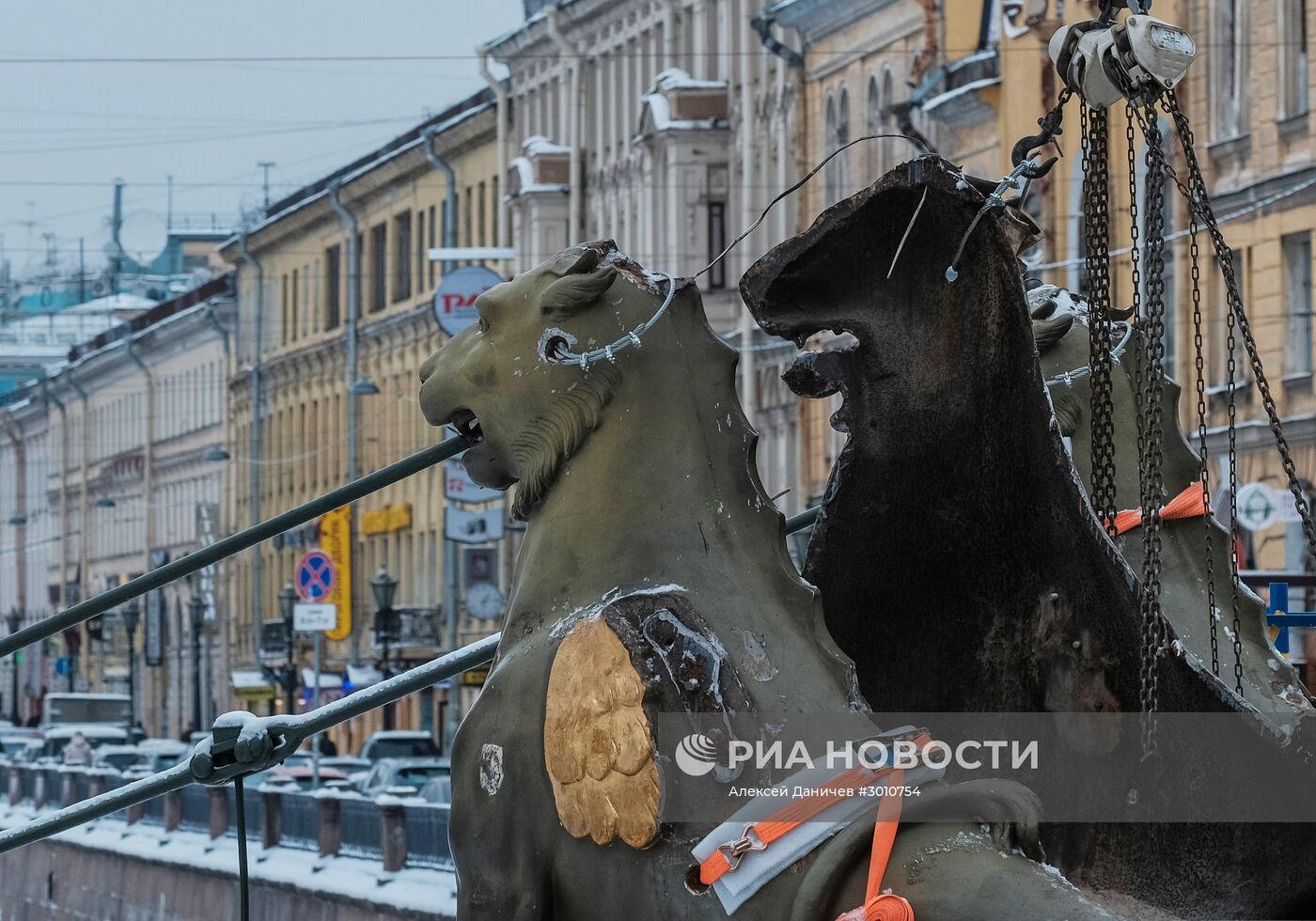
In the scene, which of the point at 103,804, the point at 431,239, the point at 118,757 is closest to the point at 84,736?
the point at 118,757

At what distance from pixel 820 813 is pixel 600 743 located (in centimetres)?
37


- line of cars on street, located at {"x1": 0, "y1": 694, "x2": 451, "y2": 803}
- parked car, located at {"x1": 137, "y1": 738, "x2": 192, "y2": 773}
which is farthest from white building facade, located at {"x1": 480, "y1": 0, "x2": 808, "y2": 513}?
parked car, located at {"x1": 137, "y1": 738, "x2": 192, "y2": 773}

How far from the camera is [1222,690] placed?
5160 millimetres

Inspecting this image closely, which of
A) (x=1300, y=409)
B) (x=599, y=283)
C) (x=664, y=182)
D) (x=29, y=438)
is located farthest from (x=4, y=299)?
(x=599, y=283)

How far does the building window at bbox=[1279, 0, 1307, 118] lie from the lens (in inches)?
1173

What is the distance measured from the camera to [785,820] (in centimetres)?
446

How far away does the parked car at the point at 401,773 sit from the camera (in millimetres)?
29984

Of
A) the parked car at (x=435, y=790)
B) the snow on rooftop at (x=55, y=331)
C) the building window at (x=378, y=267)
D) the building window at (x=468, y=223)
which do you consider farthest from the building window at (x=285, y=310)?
the parked car at (x=435, y=790)

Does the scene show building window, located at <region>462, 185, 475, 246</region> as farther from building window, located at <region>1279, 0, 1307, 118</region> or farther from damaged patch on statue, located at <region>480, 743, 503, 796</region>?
damaged patch on statue, located at <region>480, 743, 503, 796</region>

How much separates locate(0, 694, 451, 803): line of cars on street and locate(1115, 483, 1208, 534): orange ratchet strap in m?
10.8

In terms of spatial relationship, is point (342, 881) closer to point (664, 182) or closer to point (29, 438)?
point (664, 182)

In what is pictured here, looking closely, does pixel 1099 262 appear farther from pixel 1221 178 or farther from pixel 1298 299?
pixel 1221 178

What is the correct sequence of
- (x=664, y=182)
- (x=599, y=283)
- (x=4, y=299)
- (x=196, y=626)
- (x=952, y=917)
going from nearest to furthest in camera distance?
1. (x=952, y=917)
2. (x=599, y=283)
3. (x=664, y=182)
4. (x=196, y=626)
5. (x=4, y=299)

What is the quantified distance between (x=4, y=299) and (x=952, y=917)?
10823 centimetres
